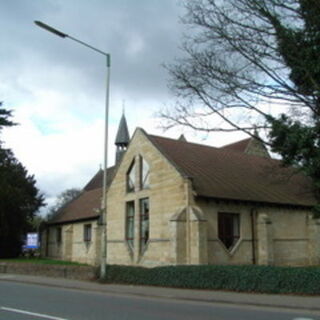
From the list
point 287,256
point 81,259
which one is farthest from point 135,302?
point 81,259

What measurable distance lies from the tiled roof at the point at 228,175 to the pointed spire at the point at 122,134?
35.4 m

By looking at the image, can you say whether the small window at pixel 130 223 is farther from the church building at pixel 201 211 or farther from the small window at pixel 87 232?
the small window at pixel 87 232

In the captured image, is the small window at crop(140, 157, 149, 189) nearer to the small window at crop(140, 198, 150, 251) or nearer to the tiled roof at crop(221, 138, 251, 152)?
the small window at crop(140, 198, 150, 251)

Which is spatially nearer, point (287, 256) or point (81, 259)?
point (287, 256)

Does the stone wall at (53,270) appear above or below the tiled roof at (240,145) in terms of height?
below

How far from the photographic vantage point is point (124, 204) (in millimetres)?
27953

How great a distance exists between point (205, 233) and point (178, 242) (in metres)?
1.45

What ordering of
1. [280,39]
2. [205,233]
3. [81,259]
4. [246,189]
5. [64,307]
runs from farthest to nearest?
[81,259] → [246,189] → [205,233] → [280,39] → [64,307]

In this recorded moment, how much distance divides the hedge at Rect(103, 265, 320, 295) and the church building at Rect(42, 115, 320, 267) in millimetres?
3969

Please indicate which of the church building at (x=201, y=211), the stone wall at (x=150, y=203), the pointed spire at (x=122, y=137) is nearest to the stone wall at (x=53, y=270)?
the church building at (x=201, y=211)

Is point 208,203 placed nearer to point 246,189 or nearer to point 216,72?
point 246,189

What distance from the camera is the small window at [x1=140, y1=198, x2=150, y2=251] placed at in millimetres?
25672

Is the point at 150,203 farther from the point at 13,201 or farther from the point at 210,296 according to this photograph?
the point at 13,201

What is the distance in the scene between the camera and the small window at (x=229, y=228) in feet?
79.5
